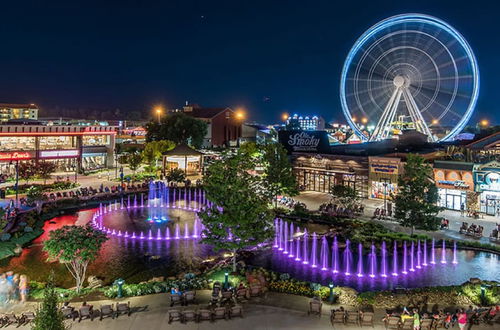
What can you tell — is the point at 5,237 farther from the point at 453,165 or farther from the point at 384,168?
the point at 453,165

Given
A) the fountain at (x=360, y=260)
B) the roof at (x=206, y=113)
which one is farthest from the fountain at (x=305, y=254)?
the roof at (x=206, y=113)

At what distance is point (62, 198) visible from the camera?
36.0 meters

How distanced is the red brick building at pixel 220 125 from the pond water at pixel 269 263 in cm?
5587

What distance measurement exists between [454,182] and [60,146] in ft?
169

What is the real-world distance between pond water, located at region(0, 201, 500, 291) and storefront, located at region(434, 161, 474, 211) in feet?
37.7

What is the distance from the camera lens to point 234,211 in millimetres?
18297

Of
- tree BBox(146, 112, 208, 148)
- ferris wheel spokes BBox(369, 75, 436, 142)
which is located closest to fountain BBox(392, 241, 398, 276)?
ferris wheel spokes BBox(369, 75, 436, 142)

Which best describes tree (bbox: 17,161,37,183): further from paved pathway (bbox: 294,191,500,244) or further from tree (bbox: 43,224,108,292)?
tree (bbox: 43,224,108,292)

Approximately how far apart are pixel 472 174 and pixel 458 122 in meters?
14.1

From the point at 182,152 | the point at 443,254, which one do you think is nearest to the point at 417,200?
the point at 443,254

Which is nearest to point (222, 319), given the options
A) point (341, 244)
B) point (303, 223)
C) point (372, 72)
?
point (341, 244)

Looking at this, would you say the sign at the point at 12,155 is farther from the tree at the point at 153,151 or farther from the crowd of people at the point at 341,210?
the crowd of people at the point at 341,210

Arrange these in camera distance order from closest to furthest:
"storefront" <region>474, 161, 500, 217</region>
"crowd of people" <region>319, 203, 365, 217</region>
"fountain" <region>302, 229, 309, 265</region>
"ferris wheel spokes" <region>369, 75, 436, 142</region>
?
"fountain" <region>302, 229, 309, 265</region> < "storefront" <region>474, 161, 500, 217</region> < "crowd of people" <region>319, 203, 365, 217</region> < "ferris wheel spokes" <region>369, 75, 436, 142</region>

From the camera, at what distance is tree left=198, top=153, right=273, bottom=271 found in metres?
18.1
